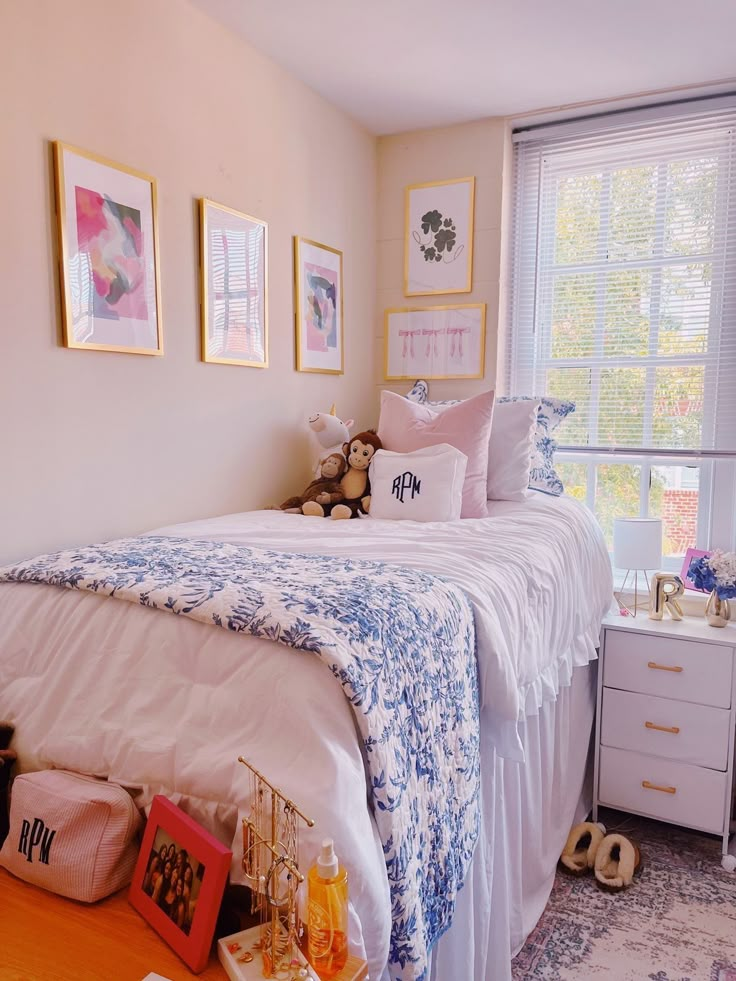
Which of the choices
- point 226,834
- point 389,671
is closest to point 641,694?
point 389,671

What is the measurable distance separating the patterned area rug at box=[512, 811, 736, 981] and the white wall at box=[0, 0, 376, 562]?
1.57 m

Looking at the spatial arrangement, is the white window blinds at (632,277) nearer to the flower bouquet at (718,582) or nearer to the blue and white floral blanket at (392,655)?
the flower bouquet at (718,582)

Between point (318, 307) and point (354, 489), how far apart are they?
0.86m

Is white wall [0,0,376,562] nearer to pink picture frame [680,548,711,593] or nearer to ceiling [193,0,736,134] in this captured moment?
ceiling [193,0,736,134]

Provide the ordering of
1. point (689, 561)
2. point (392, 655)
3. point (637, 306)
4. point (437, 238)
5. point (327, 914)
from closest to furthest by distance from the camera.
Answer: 1. point (327, 914)
2. point (392, 655)
3. point (689, 561)
4. point (637, 306)
5. point (437, 238)

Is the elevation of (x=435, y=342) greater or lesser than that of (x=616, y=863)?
greater

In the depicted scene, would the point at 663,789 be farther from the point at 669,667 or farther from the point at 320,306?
the point at 320,306

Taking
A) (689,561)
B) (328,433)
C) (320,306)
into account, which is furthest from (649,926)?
(320,306)

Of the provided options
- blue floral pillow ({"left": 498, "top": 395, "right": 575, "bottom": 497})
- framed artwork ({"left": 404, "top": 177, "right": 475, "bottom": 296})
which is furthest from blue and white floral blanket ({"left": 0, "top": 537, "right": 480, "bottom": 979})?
framed artwork ({"left": 404, "top": 177, "right": 475, "bottom": 296})

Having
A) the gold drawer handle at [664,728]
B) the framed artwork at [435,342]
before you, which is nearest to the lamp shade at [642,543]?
the gold drawer handle at [664,728]

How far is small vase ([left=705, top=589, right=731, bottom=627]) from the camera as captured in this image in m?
2.29

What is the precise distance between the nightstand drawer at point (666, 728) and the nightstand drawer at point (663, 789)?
0.10 ft

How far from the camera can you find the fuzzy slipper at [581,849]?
209 cm

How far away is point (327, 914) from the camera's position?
0.87m
